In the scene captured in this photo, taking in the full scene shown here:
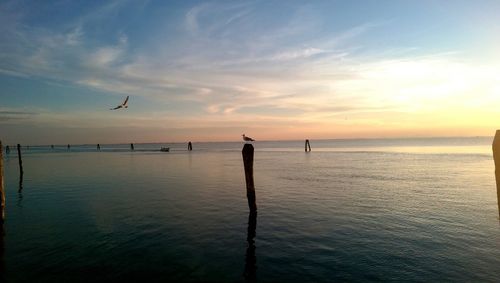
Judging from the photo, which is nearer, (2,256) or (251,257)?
(251,257)

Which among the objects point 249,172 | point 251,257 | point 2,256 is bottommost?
Answer: point 251,257

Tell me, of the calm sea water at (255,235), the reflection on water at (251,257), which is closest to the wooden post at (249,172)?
the calm sea water at (255,235)

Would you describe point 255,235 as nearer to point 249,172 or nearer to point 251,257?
point 251,257

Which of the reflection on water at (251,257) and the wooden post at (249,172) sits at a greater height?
the wooden post at (249,172)

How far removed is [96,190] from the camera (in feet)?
83.4

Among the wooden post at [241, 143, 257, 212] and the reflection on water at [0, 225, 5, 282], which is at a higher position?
the wooden post at [241, 143, 257, 212]

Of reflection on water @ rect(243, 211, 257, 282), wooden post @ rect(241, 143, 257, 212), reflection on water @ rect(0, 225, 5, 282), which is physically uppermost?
wooden post @ rect(241, 143, 257, 212)

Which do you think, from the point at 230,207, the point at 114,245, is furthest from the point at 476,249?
the point at 114,245

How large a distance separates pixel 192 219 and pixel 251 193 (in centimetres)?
350

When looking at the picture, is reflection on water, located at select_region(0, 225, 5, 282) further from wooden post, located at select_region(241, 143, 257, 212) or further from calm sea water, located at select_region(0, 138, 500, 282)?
wooden post, located at select_region(241, 143, 257, 212)

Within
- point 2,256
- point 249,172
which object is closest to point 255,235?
point 249,172

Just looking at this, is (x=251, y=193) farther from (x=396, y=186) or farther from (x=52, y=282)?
(x=396, y=186)

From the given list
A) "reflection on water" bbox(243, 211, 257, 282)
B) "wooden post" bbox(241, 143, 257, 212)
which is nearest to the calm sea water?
"reflection on water" bbox(243, 211, 257, 282)

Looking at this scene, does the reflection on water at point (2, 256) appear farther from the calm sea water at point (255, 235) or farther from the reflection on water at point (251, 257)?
the reflection on water at point (251, 257)
